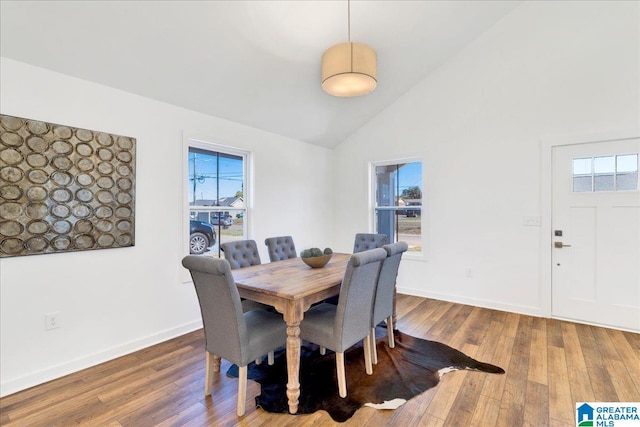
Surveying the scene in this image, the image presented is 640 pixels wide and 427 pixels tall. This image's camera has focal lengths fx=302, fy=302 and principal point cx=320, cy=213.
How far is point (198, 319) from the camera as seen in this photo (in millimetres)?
3410

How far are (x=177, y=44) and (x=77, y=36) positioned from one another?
70 centimetres

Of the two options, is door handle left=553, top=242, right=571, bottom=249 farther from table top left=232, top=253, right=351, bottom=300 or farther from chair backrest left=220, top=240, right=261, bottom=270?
chair backrest left=220, top=240, right=261, bottom=270

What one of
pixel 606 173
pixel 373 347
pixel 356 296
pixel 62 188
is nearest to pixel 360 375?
pixel 373 347

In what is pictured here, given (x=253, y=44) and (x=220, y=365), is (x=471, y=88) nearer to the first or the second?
(x=253, y=44)

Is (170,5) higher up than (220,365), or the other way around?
(170,5)

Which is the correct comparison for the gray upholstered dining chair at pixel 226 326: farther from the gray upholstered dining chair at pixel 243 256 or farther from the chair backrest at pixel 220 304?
the gray upholstered dining chair at pixel 243 256

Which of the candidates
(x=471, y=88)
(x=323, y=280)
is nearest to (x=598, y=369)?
(x=323, y=280)

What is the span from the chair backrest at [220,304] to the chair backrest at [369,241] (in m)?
2.12

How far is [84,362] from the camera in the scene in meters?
2.54

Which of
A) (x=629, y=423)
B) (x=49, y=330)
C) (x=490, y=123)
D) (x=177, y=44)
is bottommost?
(x=629, y=423)

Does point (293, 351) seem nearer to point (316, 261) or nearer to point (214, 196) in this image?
point (316, 261)

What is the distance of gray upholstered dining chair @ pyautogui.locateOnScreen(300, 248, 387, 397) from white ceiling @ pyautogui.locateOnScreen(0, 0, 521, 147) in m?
2.29

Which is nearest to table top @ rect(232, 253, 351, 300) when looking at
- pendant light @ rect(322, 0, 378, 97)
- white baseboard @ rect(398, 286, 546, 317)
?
pendant light @ rect(322, 0, 378, 97)

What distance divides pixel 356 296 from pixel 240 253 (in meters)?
1.42
